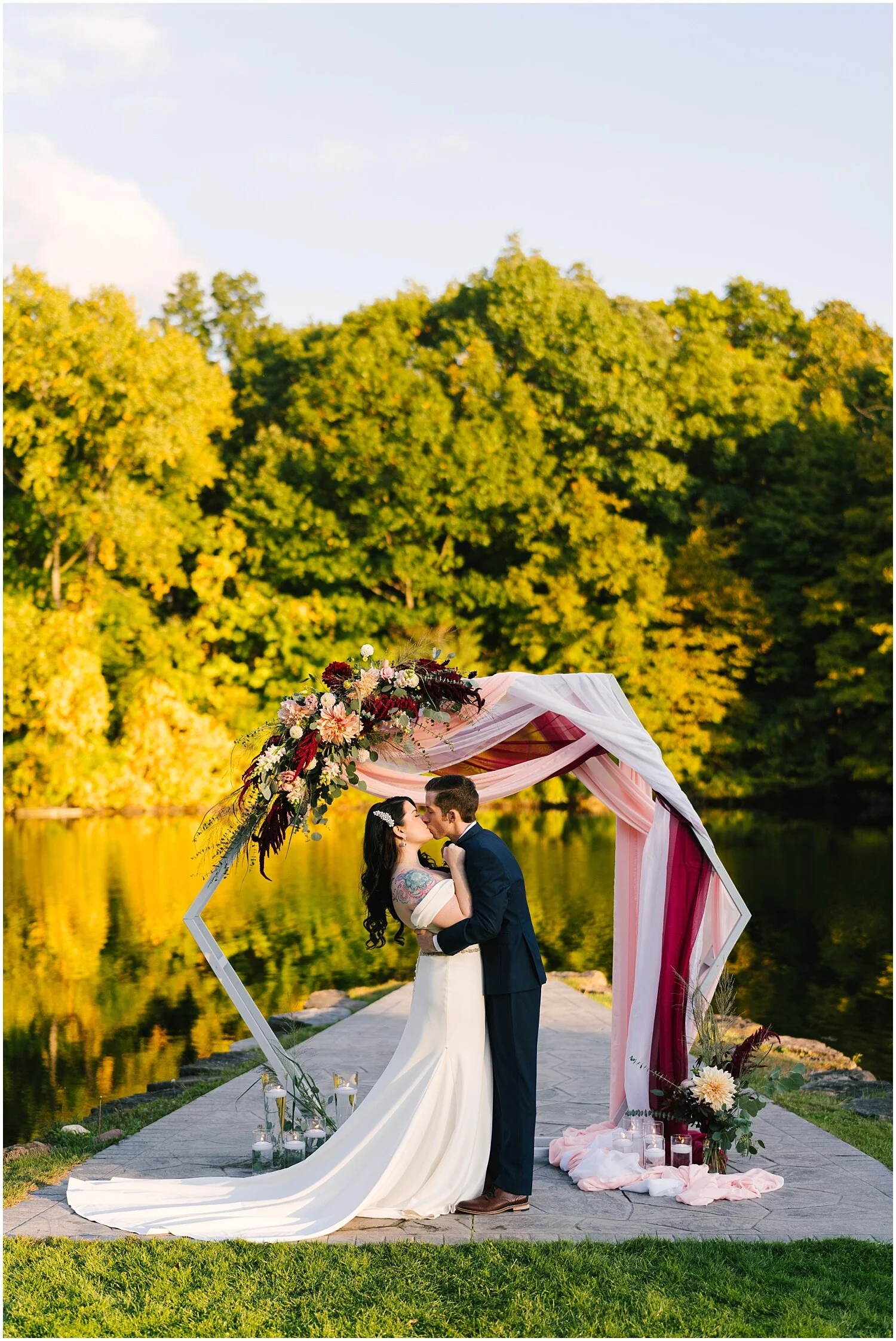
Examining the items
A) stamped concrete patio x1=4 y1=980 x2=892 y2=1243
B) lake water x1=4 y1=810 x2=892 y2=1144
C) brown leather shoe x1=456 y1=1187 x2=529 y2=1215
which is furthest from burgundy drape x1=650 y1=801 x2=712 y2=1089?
lake water x1=4 y1=810 x2=892 y2=1144

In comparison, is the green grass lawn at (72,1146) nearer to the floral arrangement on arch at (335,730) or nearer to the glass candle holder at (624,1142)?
the floral arrangement on arch at (335,730)

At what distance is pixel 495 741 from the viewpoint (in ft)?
A: 23.4

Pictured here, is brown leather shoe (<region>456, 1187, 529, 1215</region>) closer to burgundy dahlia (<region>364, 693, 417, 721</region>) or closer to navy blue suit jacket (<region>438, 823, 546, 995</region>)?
navy blue suit jacket (<region>438, 823, 546, 995</region>)

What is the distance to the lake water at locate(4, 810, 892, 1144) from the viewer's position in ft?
38.5

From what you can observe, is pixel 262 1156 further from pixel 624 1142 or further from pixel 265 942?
pixel 265 942

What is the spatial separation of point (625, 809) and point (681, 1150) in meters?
1.79

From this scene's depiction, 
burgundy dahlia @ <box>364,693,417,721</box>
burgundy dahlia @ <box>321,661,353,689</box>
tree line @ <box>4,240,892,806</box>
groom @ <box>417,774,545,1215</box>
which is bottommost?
groom @ <box>417,774,545,1215</box>

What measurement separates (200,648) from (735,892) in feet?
85.8

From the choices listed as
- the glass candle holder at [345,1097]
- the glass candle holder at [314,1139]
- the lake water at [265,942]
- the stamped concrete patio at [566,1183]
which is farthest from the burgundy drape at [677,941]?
the lake water at [265,942]

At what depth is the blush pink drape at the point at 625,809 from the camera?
687cm

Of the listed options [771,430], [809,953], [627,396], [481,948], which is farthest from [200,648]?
[481,948]

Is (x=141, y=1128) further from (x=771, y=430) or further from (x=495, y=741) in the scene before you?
(x=771, y=430)

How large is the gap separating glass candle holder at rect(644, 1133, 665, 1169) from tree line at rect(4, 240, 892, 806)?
2291 cm

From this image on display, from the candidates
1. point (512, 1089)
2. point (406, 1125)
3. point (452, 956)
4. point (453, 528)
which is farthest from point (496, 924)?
point (453, 528)
